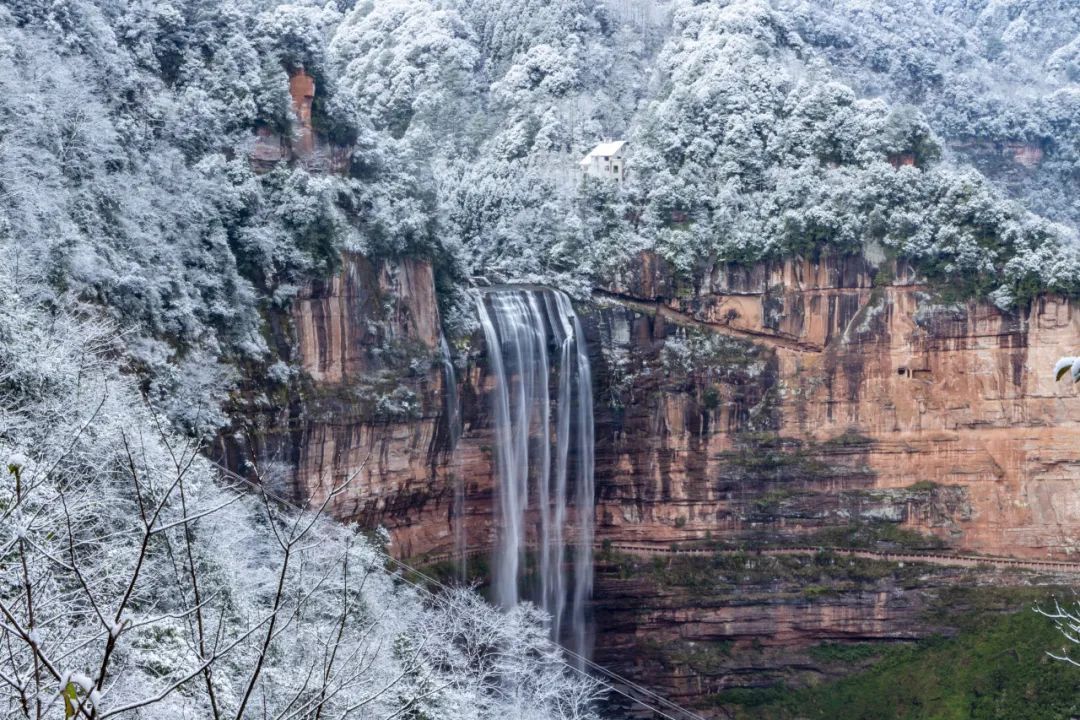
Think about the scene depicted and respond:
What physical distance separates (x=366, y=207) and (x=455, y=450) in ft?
19.1

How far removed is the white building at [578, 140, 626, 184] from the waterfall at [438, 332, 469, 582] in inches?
313

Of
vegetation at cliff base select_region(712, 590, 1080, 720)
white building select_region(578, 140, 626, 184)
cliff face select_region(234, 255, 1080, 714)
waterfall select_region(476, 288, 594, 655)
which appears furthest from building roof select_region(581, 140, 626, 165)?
vegetation at cliff base select_region(712, 590, 1080, 720)

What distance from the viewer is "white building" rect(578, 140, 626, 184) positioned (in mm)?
32938

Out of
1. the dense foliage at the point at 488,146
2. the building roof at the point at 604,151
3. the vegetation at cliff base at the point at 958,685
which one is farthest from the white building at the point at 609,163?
the vegetation at cliff base at the point at 958,685

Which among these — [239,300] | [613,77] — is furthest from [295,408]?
[613,77]

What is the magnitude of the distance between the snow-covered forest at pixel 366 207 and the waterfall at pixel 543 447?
124 cm

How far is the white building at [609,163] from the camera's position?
32938 mm

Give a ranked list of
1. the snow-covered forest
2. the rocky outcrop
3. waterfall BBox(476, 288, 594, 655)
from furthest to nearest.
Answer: waterfall BBox(476, 288, 594, 655) < the rocky outcrop < the snow-covered forest

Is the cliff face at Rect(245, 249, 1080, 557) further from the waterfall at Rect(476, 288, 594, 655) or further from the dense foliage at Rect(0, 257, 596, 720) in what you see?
the dense foliage at Rect(0, 257, 596, 720)

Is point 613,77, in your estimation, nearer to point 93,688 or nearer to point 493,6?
point 493,6

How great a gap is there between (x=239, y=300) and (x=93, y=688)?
2012 centimetres

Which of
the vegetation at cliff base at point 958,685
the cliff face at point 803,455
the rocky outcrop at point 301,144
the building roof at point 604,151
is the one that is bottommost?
the vegetation at cliff base at point 958,685

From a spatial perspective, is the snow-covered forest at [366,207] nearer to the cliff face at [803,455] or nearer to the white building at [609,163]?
the white building at [609,163]

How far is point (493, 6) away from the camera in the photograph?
40.5 metres
